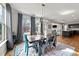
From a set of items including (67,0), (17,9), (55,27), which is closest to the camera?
(67,0)

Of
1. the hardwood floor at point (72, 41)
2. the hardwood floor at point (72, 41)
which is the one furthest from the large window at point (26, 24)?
the hardwood floor at point (72, 41)

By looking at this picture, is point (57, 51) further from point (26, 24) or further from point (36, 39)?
point (26, 24)

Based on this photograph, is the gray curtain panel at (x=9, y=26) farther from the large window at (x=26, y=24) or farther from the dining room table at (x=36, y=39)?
the dining room table at (x=36, y=39)

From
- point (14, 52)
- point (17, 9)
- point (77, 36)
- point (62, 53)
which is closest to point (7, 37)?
point (14, 52)

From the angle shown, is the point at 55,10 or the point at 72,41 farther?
the point at 72,41

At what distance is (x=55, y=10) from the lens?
7.54 feet

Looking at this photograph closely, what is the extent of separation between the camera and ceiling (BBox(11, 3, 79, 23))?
212 centimetres

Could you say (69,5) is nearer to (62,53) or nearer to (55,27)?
(55,27)

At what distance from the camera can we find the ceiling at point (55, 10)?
2124 millimetres

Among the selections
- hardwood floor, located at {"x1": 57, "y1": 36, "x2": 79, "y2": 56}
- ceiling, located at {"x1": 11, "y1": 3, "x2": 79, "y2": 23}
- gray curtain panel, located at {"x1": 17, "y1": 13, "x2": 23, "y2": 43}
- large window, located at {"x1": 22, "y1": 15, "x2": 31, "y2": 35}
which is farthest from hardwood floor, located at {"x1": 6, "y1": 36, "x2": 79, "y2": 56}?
large window, located at {"x1": 22, "y1": 15, "x2": 31, "y2": 35}

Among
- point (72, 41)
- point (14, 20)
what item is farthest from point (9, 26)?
point (72, 41)

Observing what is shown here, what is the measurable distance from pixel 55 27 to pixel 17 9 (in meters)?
1.04

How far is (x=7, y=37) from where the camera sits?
2.21 meters

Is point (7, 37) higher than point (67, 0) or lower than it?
lower
